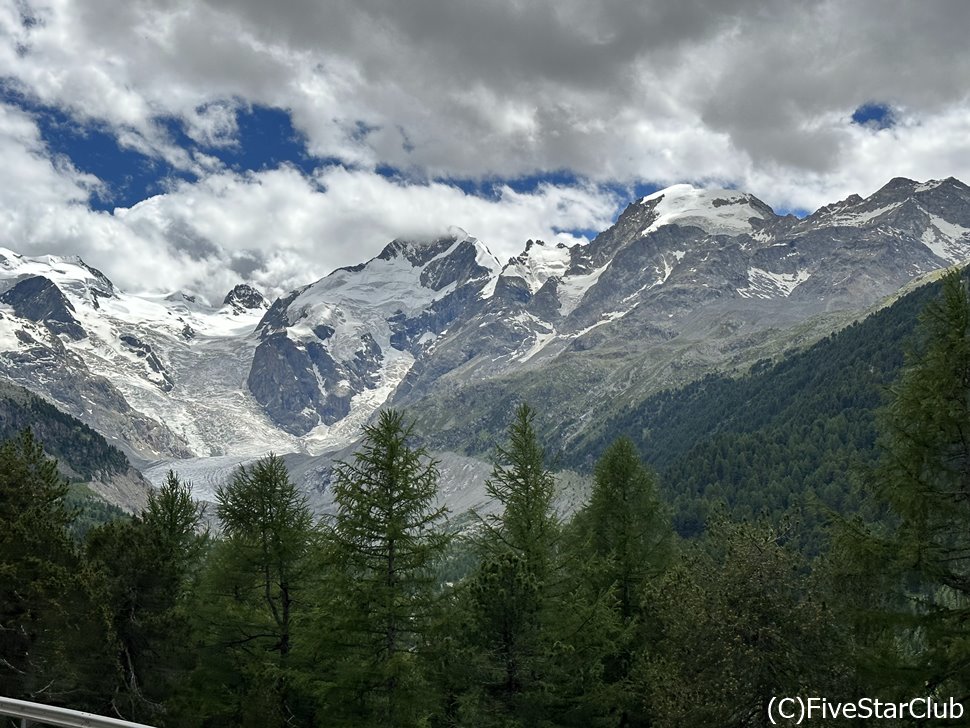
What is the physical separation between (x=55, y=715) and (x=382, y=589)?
11.3 metres

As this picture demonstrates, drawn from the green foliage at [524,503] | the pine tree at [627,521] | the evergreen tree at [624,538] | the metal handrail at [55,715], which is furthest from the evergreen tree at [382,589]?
the pine tree at [627,521]

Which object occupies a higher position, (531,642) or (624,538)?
(624,538)

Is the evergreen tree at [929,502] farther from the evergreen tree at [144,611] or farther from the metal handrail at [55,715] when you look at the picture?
the evergreen tree at [144,611]

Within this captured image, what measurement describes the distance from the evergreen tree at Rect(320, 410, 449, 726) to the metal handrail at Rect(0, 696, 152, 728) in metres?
10.7

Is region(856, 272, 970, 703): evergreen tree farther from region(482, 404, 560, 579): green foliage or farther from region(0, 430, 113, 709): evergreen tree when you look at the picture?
region(0, 430, 113, 709): evergreen tree

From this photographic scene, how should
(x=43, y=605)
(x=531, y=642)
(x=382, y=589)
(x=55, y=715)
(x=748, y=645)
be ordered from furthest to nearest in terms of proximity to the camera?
(x=43, y=605) < (x=531, y=642) < (x=382, y=589) < (x=748, y=645) < (x=55, y=715)

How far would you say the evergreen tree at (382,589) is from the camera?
70.2ft

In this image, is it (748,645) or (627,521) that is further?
(627,521)

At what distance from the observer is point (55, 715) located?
11.1m

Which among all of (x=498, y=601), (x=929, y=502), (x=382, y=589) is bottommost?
(x=498, y=601)

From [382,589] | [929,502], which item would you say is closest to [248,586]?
[382,589]

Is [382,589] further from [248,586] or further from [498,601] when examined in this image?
[248,586]

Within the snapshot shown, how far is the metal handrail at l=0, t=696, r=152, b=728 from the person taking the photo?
10789 mm

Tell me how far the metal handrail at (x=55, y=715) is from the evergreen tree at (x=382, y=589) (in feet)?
35.0
